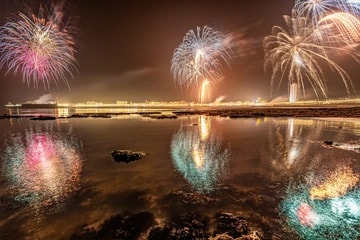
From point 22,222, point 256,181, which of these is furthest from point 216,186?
point 22,222

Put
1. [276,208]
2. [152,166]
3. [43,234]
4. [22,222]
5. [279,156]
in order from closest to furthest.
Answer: [43,234] → [22,222] → [276,208] → [152,166] → [279,156]

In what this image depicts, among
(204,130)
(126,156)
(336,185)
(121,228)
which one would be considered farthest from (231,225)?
(204,130)

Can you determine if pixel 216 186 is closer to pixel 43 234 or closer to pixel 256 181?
pixel 256 181

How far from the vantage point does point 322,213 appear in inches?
274

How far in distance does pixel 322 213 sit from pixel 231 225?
3296mm

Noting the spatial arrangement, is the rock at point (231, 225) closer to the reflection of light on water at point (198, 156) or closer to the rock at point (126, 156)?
the reflection of light on water at point (198, 156)

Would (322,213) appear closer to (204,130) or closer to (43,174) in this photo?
(43,174)

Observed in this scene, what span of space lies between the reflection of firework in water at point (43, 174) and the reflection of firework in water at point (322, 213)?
27.9 ft

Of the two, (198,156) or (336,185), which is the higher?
(198,156)

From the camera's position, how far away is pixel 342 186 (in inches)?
357

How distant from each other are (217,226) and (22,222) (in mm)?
6310

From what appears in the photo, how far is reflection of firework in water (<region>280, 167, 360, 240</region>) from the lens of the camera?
19.5 ft

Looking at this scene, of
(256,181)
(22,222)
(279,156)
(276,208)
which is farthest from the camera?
(279,156)

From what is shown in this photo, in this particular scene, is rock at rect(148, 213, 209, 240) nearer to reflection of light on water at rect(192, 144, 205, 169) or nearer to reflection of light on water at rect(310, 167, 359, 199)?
reflection of light on water at rect(310, 167, 359, 199)
